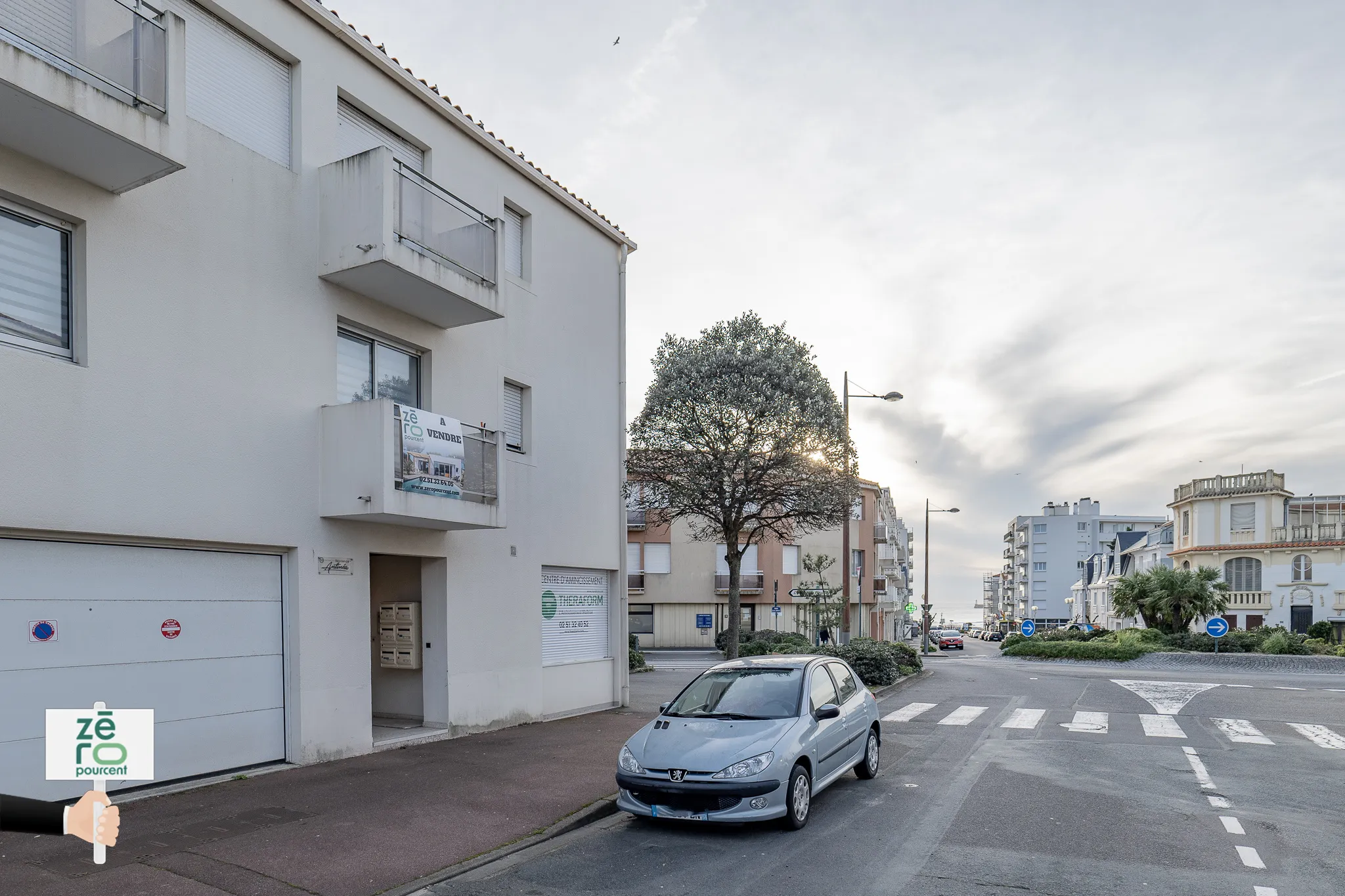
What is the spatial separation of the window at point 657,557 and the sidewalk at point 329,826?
36.4 m

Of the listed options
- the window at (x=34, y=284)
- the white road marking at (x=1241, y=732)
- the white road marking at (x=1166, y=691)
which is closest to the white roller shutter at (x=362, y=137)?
the window at (x=34, y=284)

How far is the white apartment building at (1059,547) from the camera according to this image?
113m

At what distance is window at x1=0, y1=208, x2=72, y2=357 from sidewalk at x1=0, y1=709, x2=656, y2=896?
4134 mm

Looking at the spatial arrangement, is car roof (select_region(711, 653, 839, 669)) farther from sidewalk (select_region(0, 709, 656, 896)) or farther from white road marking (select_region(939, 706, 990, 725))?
white road marking (select_region(939, 706, 990, 725))

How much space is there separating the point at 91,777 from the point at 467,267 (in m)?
10.4

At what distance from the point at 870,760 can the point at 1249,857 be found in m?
3.90

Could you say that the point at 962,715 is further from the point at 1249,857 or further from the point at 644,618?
the point at 644,618

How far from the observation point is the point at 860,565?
54.5 m

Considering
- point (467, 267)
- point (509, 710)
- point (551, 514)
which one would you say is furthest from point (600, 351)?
point (509, 710)

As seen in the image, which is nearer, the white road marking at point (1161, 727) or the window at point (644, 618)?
the white road marking at point (1161, 727)

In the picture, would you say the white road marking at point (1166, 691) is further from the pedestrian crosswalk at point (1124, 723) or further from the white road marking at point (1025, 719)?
the white road marking at point (1025, 719)

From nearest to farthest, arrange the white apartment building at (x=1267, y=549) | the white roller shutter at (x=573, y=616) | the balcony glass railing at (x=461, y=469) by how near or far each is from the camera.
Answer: the balcony glass railing at (x=461, y=469)
the white roller shutter at (x=573, y=616)
the white apartment building at (x=1267, y=549)

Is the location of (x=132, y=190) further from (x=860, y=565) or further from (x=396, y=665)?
(x=860, y=565)

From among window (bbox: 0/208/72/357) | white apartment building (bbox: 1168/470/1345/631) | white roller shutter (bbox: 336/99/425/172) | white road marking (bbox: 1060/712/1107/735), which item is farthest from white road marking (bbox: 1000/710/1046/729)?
white apartment building (bbox: 1168/470/1345/631)
